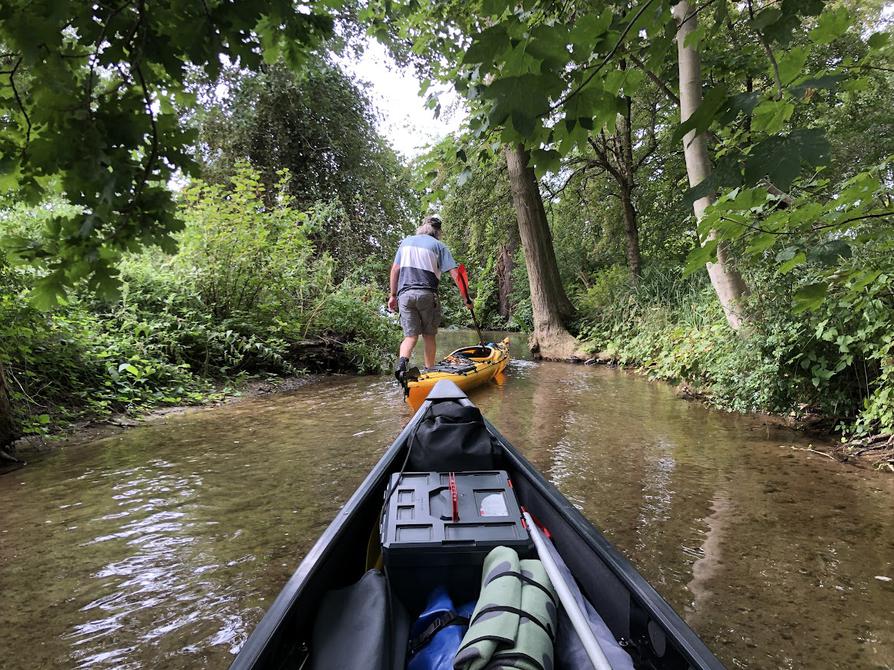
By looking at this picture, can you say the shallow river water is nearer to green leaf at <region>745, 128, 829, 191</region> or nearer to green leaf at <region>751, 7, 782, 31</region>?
green leaf at <region>745, 128, 829, 191</region>

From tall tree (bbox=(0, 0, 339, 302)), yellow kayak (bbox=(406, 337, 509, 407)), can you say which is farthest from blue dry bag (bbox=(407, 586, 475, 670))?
yellow kayak (bbox=(406, 337, 509, 407))

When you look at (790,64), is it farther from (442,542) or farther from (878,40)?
(442,542)

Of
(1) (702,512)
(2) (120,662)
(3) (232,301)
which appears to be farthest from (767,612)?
(3) (232,301)

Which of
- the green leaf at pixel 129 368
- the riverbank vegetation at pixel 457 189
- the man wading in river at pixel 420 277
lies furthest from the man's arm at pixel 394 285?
Result: the green leaf at pixel 129 368

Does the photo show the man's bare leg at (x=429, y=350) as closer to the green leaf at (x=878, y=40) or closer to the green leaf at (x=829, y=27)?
the green leaf at (x=878, y=40)

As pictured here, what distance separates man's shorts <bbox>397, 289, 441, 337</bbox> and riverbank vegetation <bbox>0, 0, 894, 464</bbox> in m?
1.44

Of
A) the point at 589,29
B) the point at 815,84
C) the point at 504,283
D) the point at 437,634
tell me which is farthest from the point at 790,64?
the point at 504,283

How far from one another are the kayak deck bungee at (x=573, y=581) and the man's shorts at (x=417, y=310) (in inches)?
143

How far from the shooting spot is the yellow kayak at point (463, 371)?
15.7 feet

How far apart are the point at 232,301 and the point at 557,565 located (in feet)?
19.0

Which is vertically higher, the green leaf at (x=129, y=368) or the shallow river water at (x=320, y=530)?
the green leaf at (x=129, y=368)

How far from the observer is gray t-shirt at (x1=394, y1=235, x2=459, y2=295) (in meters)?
5.58

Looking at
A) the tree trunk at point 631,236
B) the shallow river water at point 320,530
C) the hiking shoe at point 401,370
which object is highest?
the tree trunk at point 631,236

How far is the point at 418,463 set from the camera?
2193mm
